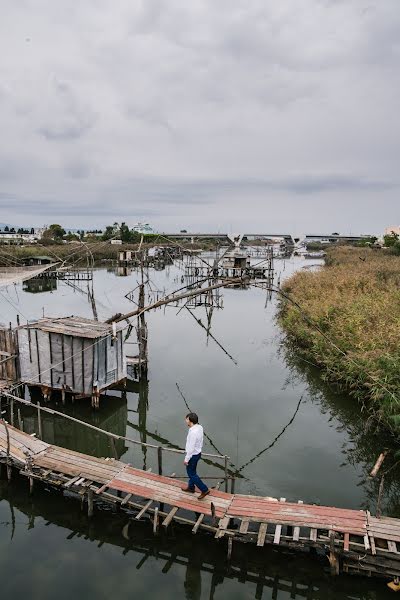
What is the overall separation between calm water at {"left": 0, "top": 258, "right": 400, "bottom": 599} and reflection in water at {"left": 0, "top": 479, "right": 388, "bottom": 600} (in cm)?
2

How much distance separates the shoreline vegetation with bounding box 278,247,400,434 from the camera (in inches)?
527

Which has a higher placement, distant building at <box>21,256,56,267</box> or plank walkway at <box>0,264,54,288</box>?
plank walkway at <box>0,264,54,288</box>

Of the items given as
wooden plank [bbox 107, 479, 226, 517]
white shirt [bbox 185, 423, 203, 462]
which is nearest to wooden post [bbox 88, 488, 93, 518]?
wooden plank [bbox 107, 479, 226, 517]

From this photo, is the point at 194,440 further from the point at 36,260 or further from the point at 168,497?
the point at 36,260

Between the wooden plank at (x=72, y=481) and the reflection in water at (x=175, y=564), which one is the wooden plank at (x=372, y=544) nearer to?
the reflection in water at (x=175, y=564)

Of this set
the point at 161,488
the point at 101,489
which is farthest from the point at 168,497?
the point at 101,489

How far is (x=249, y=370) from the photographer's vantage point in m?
19.8

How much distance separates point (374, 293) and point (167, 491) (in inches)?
750

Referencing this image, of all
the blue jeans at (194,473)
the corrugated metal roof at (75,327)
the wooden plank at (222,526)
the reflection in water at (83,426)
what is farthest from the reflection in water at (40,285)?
the wooden plank at (222,526)

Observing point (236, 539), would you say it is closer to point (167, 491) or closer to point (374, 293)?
point (167, 491)

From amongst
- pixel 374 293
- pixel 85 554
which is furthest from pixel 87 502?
pixel 374 293

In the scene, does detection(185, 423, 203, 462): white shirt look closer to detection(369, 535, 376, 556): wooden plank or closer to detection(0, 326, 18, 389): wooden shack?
detection(369, 535, 376, 556): wooden plank

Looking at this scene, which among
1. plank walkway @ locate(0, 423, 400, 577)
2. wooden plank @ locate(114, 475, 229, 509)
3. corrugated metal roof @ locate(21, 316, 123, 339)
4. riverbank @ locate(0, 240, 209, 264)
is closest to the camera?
plank walkway @ locate(0, 423, 400, 577)

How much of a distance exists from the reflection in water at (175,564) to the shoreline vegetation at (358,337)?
5.09 metres
